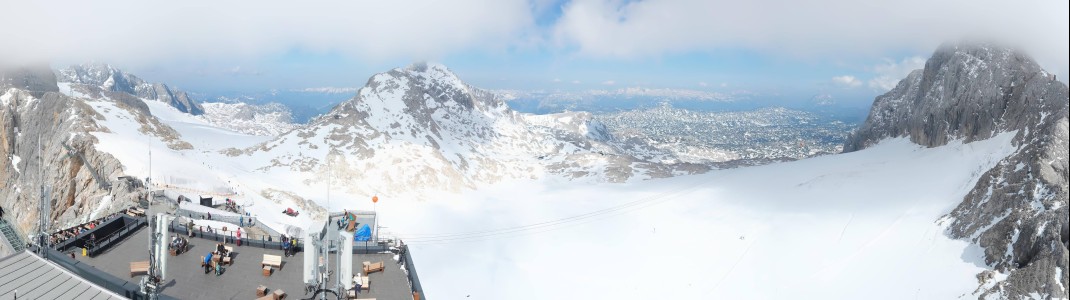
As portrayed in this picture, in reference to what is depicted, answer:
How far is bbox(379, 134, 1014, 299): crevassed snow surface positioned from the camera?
72000 mm

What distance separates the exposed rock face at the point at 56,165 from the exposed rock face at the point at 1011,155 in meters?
91.2

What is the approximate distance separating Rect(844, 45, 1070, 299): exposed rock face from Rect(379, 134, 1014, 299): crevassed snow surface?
3.61m

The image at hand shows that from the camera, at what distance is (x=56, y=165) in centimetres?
8625

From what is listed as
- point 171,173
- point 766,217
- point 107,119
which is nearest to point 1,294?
point 171,173

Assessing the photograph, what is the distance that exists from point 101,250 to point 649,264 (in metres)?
73.5

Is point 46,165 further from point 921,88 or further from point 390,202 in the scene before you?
point 921,88

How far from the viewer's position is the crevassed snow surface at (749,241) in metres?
72.0

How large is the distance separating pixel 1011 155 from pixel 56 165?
145019 mm

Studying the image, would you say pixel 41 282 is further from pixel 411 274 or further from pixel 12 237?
pixel 411 274

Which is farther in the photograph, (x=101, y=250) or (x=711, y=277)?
(x=711, y=277)

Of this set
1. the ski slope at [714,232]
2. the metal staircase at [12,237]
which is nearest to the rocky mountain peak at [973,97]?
the ski slope at [714,232]

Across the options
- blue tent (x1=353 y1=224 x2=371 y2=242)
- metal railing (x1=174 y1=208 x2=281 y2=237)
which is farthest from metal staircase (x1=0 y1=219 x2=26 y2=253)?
metal railing (x1=174 y1=208 x2=281 y2=237)

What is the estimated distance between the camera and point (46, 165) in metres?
90.7

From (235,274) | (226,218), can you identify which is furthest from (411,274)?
(226,218)
